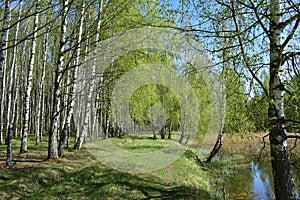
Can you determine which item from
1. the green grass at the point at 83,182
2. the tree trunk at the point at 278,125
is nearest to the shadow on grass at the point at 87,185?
the green grass at the point at 83,182

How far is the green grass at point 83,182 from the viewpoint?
7406 mm

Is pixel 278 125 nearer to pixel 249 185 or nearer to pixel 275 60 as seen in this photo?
pixel 275 60

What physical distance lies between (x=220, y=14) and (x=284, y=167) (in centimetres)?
295

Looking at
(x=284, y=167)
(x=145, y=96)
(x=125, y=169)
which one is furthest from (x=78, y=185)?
(x=145, y=96)

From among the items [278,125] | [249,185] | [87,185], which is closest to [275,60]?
[278,125]

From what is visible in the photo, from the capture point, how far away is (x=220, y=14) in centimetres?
546

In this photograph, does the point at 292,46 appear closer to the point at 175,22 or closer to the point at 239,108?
the point at 239,108

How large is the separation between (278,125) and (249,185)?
384 inches

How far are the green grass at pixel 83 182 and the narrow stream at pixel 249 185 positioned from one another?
58.4 inches

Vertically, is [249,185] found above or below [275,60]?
below

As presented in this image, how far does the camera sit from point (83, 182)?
A: 28.3 ft

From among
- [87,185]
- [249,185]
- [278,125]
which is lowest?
[249,185]

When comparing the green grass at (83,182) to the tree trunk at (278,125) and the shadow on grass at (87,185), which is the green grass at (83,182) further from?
the tree trunk at (278,125)

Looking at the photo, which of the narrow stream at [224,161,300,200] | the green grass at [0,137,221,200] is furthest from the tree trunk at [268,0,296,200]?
the narrow stream at [224,161,300,200]
